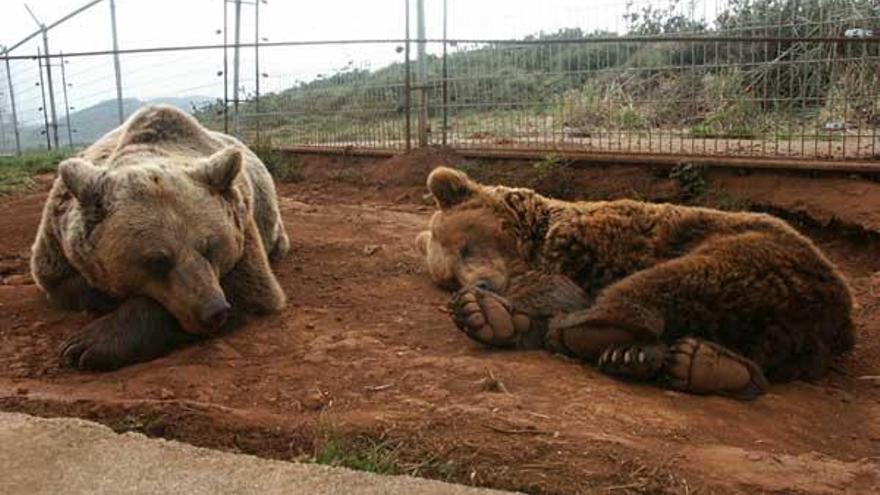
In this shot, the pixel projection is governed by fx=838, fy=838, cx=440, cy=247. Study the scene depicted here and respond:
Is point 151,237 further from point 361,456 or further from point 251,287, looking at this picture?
point 361,456

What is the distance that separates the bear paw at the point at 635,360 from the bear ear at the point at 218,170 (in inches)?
78.1

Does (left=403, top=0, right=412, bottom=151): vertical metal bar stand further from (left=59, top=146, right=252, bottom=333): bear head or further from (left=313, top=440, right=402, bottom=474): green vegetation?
(left=313, top=440, right=402, bottom=474): green vegetation

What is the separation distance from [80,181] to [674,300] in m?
2.60

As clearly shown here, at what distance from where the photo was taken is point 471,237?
446 centimetres

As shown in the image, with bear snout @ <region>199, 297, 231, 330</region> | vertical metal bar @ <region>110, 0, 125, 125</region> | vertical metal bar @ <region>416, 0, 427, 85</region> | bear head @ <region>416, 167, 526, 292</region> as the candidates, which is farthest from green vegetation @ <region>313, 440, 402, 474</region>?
vertical metal bar @ <region>110, 0, 125, 125</region>

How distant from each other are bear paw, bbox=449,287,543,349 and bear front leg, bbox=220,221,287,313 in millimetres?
1060

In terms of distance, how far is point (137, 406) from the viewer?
269 cm

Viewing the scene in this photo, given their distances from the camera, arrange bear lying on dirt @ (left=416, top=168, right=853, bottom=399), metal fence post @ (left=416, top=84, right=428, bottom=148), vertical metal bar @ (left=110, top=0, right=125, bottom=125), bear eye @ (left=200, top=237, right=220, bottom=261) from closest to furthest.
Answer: bear lying on dirt @ (left=416, top=168, right=853, bottom=399) → bear eye @ (left=200, top=237, right=220, bottom=261) → metal fence post @ (left=416, top=84, right=428, bottom=148) → vertical metal bar @ (left=110, top=0, right=125, bottom=125)

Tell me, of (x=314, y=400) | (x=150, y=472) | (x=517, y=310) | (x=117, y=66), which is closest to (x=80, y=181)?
(x=314, y=400)

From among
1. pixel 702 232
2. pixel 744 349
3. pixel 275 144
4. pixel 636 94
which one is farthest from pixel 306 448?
pixel 275 144

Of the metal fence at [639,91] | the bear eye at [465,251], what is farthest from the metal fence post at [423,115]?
the bear eye at [465,251]

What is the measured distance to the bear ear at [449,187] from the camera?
4.63 meters

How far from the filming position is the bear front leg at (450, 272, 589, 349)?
3.58m

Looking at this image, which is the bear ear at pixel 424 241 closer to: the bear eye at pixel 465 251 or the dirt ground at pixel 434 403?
the dirt ground at pixel 434 403
